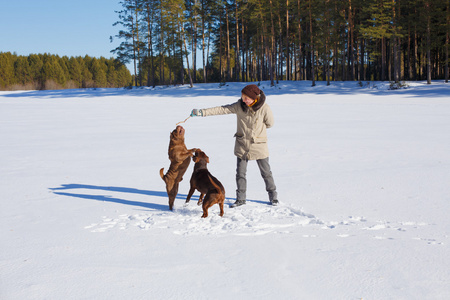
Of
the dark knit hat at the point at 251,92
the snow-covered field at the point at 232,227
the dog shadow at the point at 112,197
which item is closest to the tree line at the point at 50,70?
the snow-covered field at the point at 232,227

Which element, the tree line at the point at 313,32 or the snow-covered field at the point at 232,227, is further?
the tree line at the point at 313,32

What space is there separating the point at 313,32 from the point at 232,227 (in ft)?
117

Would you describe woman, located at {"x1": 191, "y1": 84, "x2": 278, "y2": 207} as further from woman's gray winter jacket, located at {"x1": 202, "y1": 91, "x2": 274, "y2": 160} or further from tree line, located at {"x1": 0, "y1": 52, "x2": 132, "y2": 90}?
tree line, located at {"x1": 0, "y1": 52, "x2": 132, "y2": 90}

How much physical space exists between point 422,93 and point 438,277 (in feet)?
84.8

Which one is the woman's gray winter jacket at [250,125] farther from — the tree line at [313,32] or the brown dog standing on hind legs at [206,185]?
the tree line at [313,32]

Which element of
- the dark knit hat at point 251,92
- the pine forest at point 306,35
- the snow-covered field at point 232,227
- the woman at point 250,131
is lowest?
the snow-covered field at point 232,227

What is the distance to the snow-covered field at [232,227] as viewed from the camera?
9.15ft

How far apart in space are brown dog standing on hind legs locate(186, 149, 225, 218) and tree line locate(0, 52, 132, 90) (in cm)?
7818

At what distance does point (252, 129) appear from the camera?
4680mm

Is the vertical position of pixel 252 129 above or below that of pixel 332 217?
above

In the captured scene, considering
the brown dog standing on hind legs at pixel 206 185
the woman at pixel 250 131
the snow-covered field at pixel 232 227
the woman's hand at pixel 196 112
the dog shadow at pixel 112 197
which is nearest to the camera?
the snow-covered field at pixel 232 227

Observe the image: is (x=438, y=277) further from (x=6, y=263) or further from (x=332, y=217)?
(x=6, y=263)

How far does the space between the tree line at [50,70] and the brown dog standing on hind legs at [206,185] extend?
7818 centimetres

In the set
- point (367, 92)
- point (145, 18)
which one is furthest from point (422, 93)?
point (145, 18)
